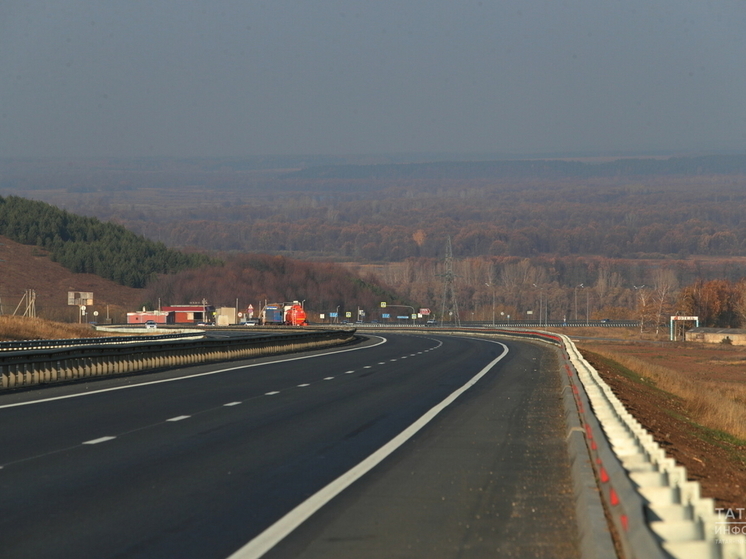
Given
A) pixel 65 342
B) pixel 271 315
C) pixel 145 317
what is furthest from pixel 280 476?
pixel 145 317

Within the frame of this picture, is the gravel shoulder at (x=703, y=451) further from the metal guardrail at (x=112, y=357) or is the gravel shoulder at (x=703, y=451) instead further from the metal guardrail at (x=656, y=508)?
the metal guardrail at (x=112, y=357)

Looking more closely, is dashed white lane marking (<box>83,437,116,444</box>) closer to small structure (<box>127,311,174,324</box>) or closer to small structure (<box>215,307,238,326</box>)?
small structure (<box>215,307,238,326</box>)

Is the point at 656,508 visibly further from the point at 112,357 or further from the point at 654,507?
the point at 112,357

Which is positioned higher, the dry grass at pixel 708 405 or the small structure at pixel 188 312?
the small structure at pixel 188 312

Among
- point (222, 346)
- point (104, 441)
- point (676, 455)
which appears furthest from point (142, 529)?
point (222, 346)

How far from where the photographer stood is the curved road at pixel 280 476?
8.19 metres

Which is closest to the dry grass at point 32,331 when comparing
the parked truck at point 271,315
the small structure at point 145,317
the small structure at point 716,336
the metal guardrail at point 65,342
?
the metal guardrail at point 65,342

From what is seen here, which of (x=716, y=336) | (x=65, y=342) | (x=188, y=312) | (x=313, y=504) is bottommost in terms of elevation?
(x=313, y=504)

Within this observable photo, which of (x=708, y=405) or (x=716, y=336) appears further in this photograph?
(x=716, y=336)

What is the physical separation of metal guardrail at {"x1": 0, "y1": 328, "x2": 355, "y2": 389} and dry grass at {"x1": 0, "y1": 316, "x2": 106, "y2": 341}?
30374 mm

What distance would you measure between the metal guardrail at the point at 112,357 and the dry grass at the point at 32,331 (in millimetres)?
30374

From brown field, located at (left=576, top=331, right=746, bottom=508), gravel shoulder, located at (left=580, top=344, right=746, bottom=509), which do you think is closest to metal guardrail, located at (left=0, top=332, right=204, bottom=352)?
brown field, located at (left=576, top=331, right=746, bottom=508)

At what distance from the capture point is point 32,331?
71.9 m

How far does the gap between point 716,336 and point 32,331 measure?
86205 mm
